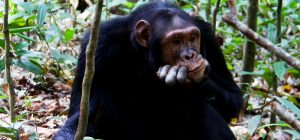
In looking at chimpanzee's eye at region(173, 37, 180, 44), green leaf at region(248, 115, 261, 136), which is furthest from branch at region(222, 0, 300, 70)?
green leaf at region(248, 115, 261, 136)

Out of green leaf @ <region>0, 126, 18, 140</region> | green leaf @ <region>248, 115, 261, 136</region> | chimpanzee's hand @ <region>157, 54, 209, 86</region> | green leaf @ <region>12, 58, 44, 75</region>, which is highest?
A: chimpanzee's hand @ <region>157, 54, 209, 86</region>

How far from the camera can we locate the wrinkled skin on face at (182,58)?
12.5 feet

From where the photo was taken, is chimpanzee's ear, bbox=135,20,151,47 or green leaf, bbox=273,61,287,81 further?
green leaf, bbox=273,61,287,81

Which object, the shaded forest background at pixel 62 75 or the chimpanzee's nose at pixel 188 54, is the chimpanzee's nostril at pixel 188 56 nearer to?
the chimpanzee's nose at pixel 188 54

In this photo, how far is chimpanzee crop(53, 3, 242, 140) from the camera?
4359 millimetres

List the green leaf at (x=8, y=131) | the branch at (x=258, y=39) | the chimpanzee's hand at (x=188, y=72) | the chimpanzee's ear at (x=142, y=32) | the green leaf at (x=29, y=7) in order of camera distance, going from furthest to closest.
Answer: the green leaf at (x=29, y=7)
the chimpanzee's ear at (x=142, y=32)
the chimpanzee's hand at (x=188, y=72)
the green leaf at (x=8, y=131)
the branch at (x=258, y=39)

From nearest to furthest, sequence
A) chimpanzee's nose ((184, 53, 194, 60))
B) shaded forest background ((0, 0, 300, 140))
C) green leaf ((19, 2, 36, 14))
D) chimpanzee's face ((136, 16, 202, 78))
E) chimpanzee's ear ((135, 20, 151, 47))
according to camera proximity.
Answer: chimpanzee's nose ((184, 53, 194, 60)) < chimpanzee's face ((136, 16, 202, 78)) < chimpanzee's ear ((135, 20, 151, 47)) < shaded forest background ((0, 0, 300, 140)) < green leaf ((19, 2, 36, 14))

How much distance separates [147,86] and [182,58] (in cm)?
66

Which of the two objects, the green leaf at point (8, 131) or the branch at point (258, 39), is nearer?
the branch at point (258, 39)

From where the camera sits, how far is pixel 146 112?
4.54 m

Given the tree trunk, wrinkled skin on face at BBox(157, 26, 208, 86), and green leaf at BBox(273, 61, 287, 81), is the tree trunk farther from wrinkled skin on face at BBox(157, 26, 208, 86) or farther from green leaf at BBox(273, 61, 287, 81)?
wrinkled skin on face at BBox(157, 26, 208, 86)

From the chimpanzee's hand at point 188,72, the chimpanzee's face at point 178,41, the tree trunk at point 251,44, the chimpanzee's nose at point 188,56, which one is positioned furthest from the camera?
the tree trunk at point 251,44

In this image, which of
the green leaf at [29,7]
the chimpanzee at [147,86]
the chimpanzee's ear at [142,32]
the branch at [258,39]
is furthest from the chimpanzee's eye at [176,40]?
the branch at [258,39]

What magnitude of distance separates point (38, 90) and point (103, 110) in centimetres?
262
